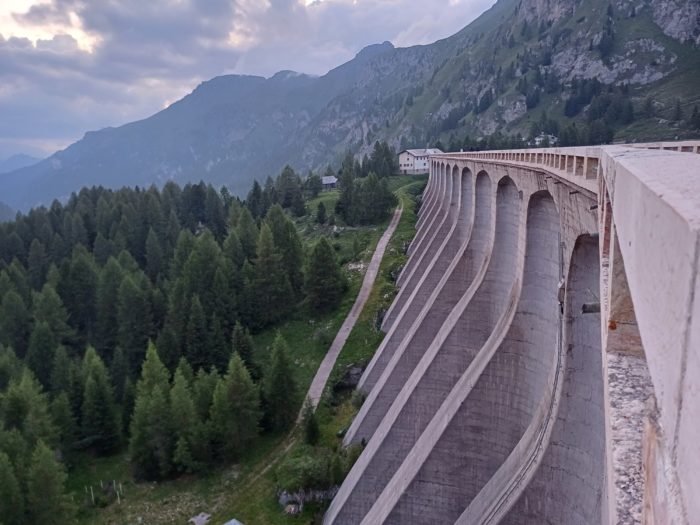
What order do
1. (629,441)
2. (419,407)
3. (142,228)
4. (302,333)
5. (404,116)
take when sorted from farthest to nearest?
1. (404,116)
2. (142,228)
3. (302,333)
4. (419,407)
5. (629,441)

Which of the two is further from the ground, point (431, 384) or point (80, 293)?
point (80, 293)

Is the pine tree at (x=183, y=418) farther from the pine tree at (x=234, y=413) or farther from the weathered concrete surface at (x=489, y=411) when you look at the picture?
the weathered concrete surface at (x=489, y=411)

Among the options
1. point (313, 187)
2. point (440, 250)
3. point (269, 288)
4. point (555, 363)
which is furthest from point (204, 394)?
point (313, 187)

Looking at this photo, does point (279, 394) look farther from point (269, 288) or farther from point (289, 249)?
point (289, 249)

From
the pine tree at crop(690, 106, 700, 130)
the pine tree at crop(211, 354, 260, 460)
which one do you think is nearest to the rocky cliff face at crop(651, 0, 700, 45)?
the pine tree at crop(690, 106, 700, 130)

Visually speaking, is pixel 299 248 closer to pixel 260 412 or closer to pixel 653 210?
pixel 260 412

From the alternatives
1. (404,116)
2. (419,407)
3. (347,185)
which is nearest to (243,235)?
(347,185)
